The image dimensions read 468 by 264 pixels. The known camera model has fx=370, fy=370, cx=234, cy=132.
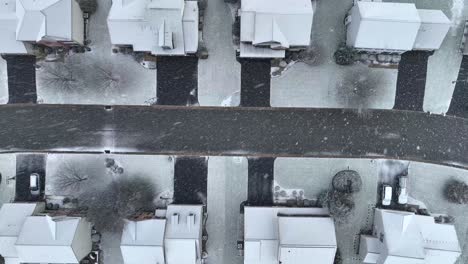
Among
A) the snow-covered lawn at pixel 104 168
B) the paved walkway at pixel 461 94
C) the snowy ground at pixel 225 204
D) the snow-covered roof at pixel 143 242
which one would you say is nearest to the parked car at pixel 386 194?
the paved walkway at pixel 461 94

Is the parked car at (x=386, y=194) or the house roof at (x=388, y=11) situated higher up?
the house roof at (x=388, y=11)

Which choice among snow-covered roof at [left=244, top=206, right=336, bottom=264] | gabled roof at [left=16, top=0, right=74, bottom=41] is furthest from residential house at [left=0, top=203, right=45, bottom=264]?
snow-covered roof at [left=244, top=206, right=336, bottom=264]

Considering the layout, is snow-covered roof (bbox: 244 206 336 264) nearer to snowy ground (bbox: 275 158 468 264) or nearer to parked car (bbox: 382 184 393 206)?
snowy ground (bbox: 275 158 468 264)

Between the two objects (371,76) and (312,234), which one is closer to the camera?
(312,234)

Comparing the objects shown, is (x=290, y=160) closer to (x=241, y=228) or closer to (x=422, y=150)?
(x=241, y=228)

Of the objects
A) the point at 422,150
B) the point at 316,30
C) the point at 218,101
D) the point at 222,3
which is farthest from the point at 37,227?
the point at 422,150

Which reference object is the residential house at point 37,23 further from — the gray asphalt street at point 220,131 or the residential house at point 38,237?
the residential house at point 38,237
